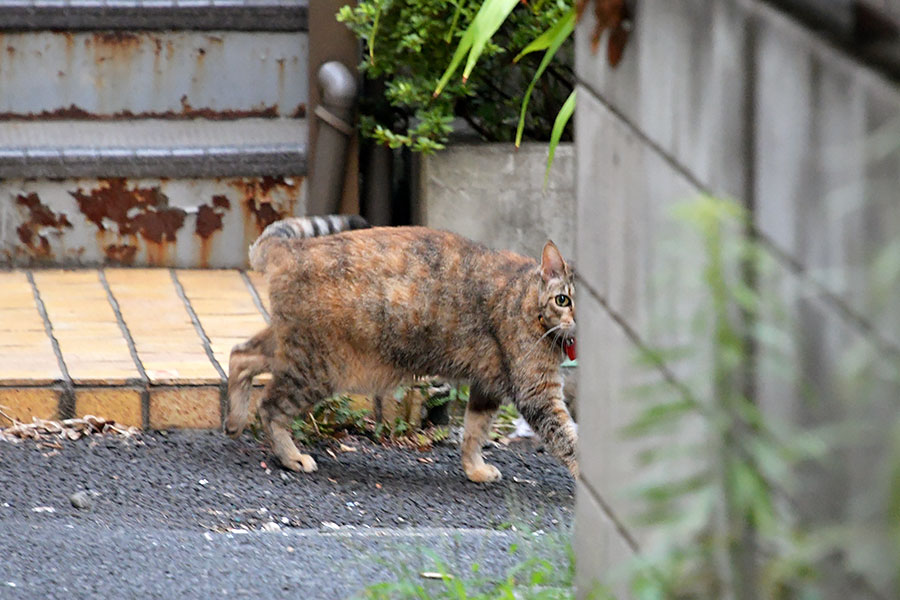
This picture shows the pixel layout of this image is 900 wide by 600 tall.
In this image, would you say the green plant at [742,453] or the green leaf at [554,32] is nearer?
the green plant at [742,453]

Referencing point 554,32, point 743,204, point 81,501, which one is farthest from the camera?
point 81,501

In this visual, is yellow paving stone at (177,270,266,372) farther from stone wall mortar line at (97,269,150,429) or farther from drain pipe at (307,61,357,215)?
drain pipe at (307,61,357,215)

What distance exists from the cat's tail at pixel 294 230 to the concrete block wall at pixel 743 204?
2915 millimetres

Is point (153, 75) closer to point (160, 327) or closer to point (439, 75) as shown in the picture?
point (160, 327)

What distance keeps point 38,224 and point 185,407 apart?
7.08 feet

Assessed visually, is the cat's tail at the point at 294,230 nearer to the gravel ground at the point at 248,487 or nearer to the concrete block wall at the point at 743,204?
the gravel ground at the point at 248,487

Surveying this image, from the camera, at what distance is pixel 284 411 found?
5000 mm

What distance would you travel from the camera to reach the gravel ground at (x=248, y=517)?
130 inches

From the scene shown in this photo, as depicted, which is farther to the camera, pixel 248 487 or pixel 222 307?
pixel 222 307

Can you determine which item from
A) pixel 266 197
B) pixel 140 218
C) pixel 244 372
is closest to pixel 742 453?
pixel 244 372

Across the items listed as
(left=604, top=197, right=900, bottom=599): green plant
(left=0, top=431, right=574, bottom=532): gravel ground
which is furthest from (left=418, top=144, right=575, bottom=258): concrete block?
(left=604, top=197, right=900, bottom=599): green plant

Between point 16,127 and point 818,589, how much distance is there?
631 centimetres

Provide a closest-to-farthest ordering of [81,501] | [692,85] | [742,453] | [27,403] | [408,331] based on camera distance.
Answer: [742,453]
[692,85]
[81,501]
[408,331]
[27,403]

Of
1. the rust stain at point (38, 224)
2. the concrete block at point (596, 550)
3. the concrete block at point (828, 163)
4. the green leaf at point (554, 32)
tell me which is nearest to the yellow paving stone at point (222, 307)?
the rust stain at point (38, 224)
